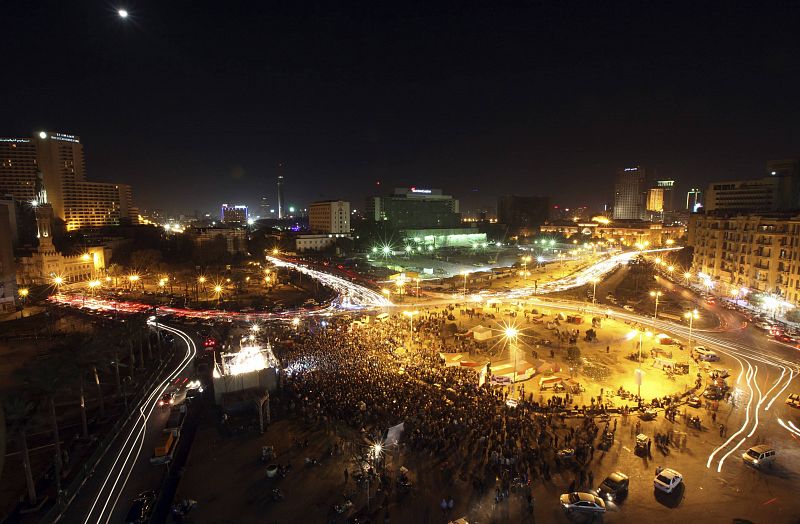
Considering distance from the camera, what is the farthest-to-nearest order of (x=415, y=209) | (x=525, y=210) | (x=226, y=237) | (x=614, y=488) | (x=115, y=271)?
(x=525, y=210), (x=415, y=209), (x=226, y=237), (x=115, y=271), (x=614, y=488)

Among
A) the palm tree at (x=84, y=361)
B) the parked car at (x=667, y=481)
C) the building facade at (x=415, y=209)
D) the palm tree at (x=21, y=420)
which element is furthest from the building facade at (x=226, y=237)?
the parked car at (x=667, y=481)

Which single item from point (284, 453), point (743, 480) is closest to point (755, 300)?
point (743, 480)

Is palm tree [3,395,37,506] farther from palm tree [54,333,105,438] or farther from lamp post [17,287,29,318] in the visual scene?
lamp post [17,287,29,318]

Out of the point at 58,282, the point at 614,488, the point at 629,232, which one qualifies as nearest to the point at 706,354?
the point at 614,488

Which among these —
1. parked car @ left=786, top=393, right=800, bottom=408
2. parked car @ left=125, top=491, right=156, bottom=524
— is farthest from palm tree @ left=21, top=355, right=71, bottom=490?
parked car @ left=786, top=393, right=800, bottom=408

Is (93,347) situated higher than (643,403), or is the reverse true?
(93,347)

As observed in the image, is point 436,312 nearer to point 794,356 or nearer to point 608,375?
point 608,375

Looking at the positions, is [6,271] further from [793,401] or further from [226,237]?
[793,401]
